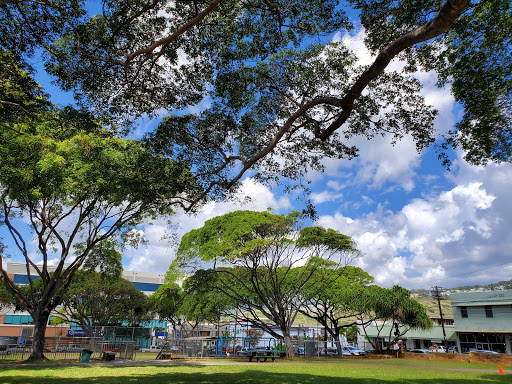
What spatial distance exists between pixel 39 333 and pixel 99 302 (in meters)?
20.1

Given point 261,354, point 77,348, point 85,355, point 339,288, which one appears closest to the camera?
point 85,355

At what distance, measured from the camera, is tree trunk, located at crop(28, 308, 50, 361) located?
1612 centimetres

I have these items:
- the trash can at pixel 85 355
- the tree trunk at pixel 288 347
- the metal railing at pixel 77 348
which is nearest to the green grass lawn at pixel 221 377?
the trash can at pixel 85 355

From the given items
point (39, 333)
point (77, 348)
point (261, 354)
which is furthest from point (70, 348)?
point (261, 354)

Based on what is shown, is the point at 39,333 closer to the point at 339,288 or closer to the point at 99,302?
the point at 99,302

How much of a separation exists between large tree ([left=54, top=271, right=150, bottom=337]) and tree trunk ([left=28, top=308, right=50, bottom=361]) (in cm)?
1378

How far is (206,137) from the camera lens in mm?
9438

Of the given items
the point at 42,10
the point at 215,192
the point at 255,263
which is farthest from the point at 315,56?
the point at 255,263

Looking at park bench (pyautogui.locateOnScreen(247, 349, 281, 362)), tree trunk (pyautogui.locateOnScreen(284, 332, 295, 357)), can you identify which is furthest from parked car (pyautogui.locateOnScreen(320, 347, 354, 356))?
park bench (pyautogui.locateOnScreen(247, 349, 281, 362))

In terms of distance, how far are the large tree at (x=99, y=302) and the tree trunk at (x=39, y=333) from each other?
13.8 meters

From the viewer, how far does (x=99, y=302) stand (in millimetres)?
35406

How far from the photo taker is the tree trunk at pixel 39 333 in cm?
1612

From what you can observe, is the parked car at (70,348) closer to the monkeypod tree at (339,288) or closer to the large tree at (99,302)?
the large tree at (99,302)

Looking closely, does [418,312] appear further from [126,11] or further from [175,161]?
[126,11]
